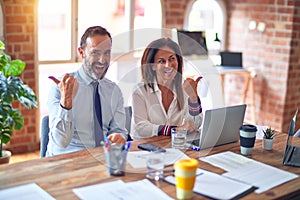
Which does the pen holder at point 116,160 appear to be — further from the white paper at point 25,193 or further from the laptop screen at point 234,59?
the laptop screen at point 234,59

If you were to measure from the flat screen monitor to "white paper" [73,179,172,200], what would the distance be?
3.00 metres

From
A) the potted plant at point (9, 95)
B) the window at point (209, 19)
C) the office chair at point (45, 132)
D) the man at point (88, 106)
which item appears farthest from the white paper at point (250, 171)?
the window at point (209, 19)

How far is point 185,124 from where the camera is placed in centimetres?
222

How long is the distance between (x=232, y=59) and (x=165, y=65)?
8.46 feet

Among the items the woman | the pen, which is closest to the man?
the woman

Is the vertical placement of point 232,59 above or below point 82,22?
below

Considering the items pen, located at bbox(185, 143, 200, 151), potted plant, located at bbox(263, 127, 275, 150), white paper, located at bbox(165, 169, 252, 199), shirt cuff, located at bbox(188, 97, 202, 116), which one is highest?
shirt cuff, located at bbox(188, 97, 202, 116)

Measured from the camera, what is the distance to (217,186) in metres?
1.58

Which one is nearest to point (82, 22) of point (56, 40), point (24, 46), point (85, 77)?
point (56, 40)

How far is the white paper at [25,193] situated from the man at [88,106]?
570 mm

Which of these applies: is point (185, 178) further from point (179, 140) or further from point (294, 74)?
point (294, 74)

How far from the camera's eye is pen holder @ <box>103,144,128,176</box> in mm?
1662

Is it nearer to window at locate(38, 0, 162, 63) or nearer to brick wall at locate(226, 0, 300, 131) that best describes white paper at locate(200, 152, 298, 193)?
window at locate(38, 0, 162, 63)

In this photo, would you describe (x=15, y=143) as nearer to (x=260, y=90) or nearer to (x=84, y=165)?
(x=84, y=165)
